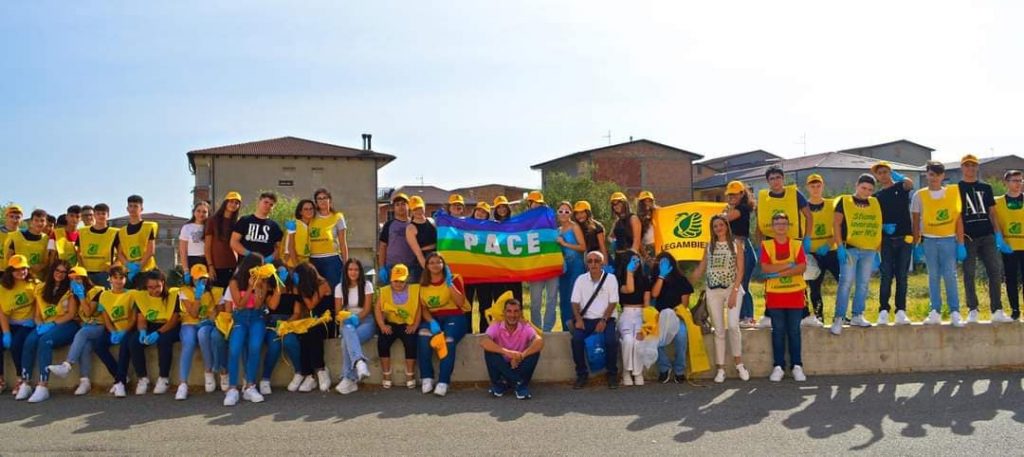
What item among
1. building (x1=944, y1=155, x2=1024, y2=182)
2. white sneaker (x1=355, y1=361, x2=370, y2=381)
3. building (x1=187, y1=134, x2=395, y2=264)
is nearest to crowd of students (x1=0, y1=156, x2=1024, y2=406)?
white sneaker (x1=355, y1=361, x2=370, y2=381)

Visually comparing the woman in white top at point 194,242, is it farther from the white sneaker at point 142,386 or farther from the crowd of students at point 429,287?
the white sneaker at point 142,386

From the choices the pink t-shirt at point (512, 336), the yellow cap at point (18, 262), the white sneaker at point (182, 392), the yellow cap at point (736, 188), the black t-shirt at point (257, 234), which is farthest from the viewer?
the yellow cap at point (736, 188)

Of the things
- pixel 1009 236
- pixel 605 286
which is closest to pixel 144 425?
pixel 605 286

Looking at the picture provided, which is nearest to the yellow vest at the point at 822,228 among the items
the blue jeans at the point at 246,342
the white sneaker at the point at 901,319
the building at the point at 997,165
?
the white sneaker at the point at 901,319

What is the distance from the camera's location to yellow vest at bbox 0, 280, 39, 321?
895cm

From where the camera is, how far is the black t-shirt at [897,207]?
941cm

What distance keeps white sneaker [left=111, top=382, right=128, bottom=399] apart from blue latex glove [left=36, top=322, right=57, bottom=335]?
1.08m

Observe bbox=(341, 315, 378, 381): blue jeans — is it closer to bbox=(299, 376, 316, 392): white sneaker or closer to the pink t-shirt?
bbox=(299, 376, 316, 392): white sneaker

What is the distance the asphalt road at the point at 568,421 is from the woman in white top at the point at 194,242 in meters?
1.75

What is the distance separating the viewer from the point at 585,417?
23.9 feet

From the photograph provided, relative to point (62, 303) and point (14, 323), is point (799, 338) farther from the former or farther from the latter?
point (14, 323)

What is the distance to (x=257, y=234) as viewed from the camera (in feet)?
30.1

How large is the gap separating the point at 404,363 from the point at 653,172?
5211 cm

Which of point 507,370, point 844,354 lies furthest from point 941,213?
point 507,370
